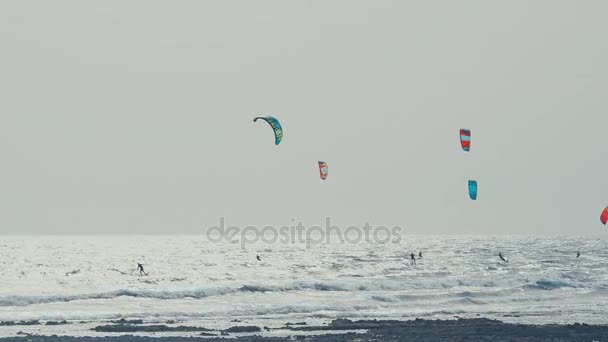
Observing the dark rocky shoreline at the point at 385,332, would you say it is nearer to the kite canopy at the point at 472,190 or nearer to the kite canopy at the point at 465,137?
the kite canopy at the point at 472,190

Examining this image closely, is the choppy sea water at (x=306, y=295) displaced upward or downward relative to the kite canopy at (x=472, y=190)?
downward

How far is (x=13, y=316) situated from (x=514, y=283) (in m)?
29.7

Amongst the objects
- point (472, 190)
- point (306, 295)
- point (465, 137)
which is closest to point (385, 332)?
point (306, 295)

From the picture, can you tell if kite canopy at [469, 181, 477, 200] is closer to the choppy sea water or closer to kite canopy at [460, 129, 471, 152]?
kite canopy at [460, 129, 471, 152]

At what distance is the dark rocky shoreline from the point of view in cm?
2505

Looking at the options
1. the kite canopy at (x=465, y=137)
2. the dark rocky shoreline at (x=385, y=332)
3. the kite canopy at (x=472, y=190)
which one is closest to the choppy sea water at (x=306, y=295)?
the dark rocky shoreline at (x=385, y=332)

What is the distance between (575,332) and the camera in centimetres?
2633

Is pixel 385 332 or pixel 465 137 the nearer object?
pixel 385 332

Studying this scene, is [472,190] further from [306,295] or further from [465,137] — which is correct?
[306,295]

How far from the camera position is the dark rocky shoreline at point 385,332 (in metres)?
25.0

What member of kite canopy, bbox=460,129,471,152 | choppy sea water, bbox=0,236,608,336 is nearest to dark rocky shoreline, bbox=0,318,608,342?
choppy sea water, bbox=0,236,608,336

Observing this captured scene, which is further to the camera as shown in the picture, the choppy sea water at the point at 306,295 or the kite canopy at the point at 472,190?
the kite canopy at the point at 472,190

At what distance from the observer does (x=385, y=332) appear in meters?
26.7

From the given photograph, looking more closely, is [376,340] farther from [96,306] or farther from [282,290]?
[282,290]
